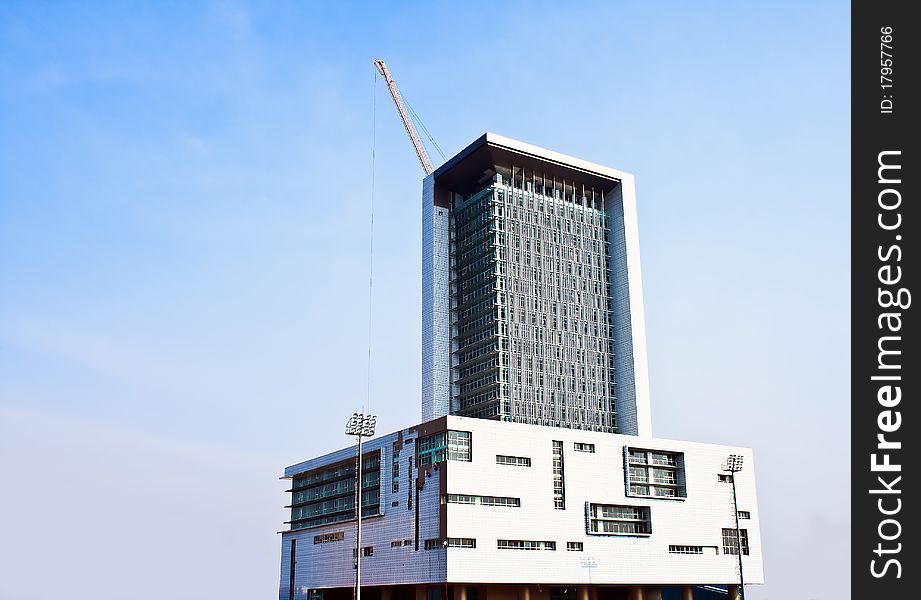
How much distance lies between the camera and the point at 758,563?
457 ft

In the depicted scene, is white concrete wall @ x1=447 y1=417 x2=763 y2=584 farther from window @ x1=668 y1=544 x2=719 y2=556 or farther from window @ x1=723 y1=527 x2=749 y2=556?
window @ x1=723 y1=527 x2=749 y2=556

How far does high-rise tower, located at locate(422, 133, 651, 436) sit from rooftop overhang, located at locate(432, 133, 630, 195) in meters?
0.26

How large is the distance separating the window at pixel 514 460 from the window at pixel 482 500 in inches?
196

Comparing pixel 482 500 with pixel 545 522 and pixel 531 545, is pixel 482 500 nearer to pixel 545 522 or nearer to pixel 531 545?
pixel 531 545

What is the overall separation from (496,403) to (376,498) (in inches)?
1568

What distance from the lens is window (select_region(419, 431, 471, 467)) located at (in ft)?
388

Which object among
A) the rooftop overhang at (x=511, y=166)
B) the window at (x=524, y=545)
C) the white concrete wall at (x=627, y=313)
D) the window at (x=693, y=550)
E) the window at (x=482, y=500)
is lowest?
the window at (x=693, y=550)

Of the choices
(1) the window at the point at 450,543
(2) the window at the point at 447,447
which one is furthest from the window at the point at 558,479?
(1) the window at the point at 450,543

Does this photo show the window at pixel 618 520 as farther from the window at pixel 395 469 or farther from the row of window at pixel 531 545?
the window at pixel 395 469

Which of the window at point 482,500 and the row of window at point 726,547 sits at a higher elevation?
the window at point 482,500

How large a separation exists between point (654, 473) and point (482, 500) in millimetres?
33277

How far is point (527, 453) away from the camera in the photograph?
124 meters

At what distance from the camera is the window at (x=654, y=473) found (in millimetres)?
132750

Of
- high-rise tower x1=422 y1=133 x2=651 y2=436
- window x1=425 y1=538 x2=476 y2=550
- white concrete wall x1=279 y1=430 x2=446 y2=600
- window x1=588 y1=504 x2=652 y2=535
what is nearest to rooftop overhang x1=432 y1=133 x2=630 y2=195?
high-rise tower x1=422 y1=133 x2=651 y2=436
